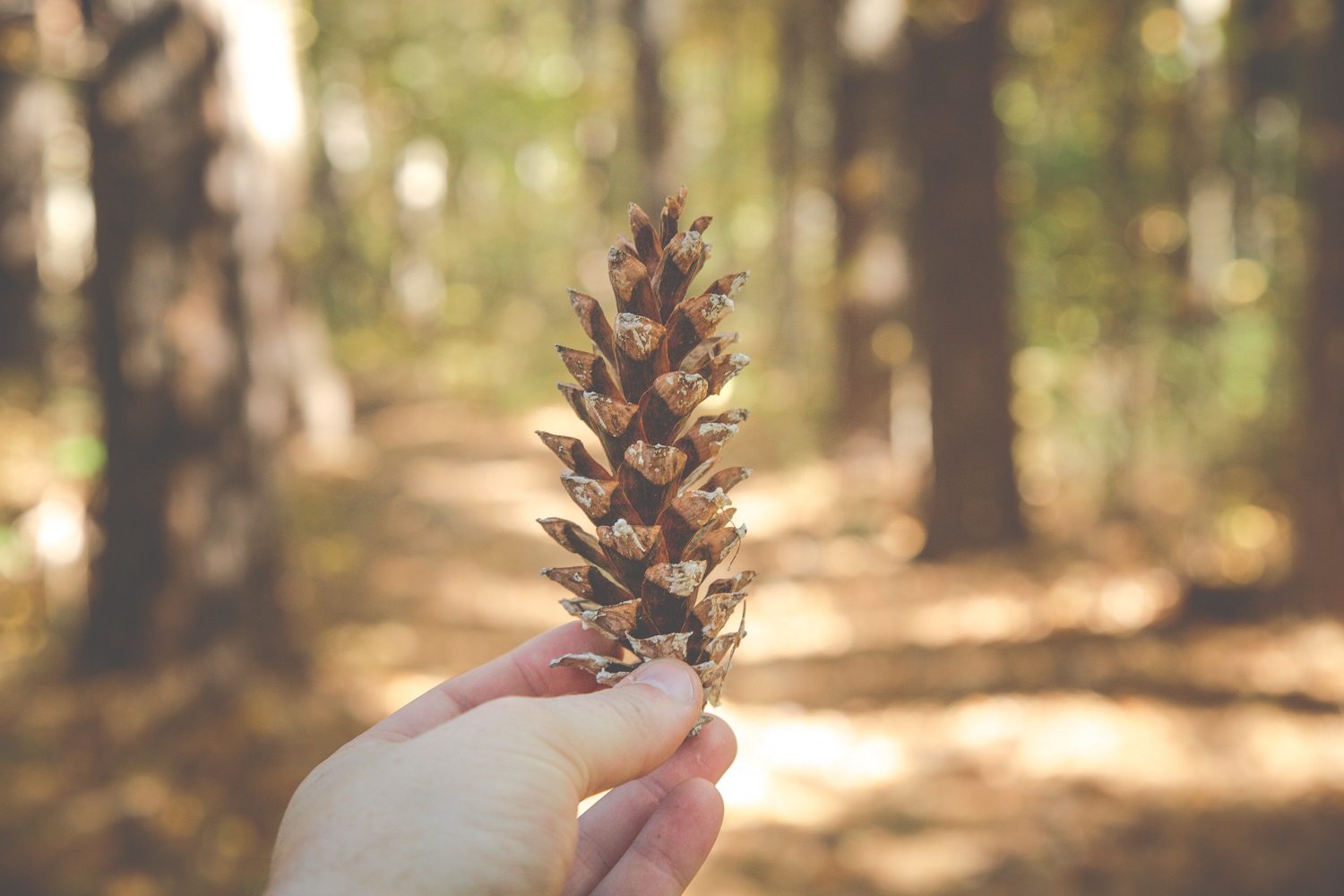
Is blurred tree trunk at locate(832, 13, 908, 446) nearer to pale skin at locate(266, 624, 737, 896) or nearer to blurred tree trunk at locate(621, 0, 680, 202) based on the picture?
blurred tree trunk at locate(621, 0, 680, 202)

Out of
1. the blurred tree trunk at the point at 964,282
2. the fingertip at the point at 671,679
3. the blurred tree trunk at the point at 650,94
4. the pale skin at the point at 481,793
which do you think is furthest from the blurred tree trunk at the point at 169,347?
the blurred tree trunk at the point at 650,94

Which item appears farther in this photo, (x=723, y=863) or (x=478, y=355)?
(x=478, y=355)

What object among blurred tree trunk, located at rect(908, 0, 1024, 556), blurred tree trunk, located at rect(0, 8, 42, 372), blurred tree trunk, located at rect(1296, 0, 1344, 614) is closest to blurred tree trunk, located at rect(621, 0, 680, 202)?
blurred tree trunk, located at rect(908, 0, 1024, 556)

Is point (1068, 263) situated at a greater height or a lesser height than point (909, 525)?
greater

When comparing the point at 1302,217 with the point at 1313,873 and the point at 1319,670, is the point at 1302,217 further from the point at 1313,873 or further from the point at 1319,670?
the point at 1313,873

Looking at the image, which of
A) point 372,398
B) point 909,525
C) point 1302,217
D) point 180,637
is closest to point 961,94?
point 1302,217
